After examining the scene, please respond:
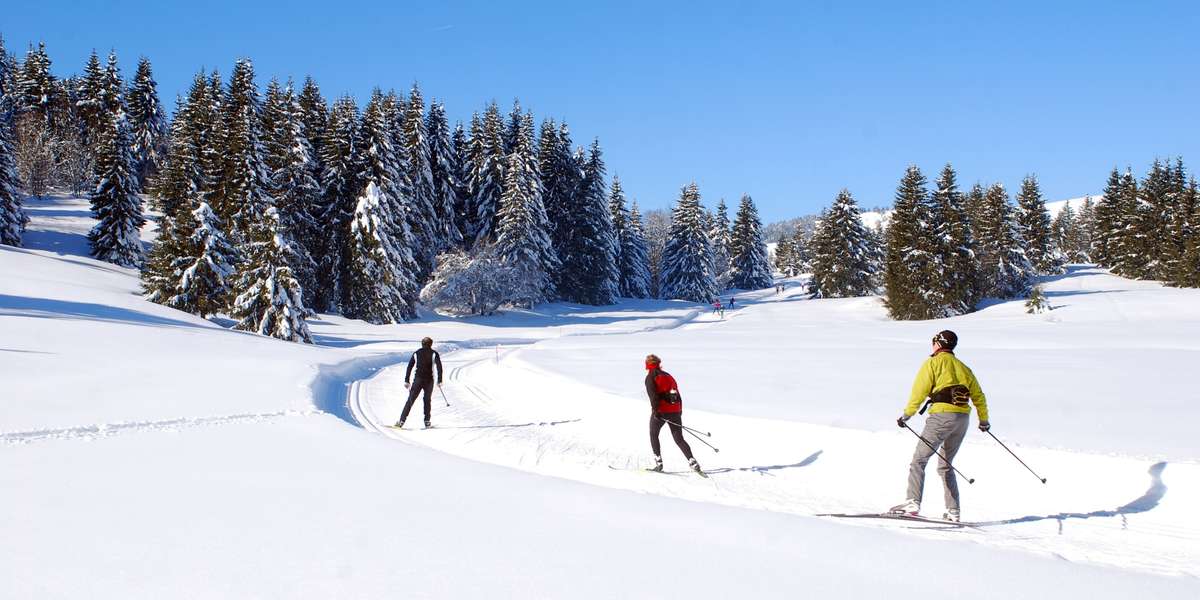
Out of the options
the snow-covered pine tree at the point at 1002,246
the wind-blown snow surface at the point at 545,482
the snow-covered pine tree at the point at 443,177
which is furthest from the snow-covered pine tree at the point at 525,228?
the snow-covered pine tree at the point at 1002,246

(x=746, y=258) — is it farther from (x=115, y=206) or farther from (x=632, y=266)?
(x=115, y=206)

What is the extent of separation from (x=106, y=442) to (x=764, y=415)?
973 centimetres

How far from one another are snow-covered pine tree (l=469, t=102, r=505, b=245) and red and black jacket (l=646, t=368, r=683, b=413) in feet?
147

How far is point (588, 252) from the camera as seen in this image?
6062 centimetres

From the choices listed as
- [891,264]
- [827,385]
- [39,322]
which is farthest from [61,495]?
[891,264]

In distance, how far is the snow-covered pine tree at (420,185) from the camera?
4800 cm

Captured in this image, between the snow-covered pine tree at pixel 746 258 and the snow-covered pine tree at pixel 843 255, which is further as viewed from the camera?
the snow-covered pine tree at pixel 746 258

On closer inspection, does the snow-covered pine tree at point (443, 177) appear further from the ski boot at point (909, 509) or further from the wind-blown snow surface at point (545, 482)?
the ski boot at point (909, 509)

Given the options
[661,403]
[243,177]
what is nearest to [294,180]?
[243,177]

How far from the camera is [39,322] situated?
63.6 feet

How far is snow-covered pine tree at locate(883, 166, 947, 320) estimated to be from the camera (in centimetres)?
4359

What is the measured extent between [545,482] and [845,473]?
15.2 feet

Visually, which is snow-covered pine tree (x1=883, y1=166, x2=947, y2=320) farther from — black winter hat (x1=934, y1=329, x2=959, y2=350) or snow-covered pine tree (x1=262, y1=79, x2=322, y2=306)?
black winter hat (x1=934, y1=329, x2=959, y2=350)

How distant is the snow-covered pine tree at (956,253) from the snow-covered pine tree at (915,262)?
1.45 ft
